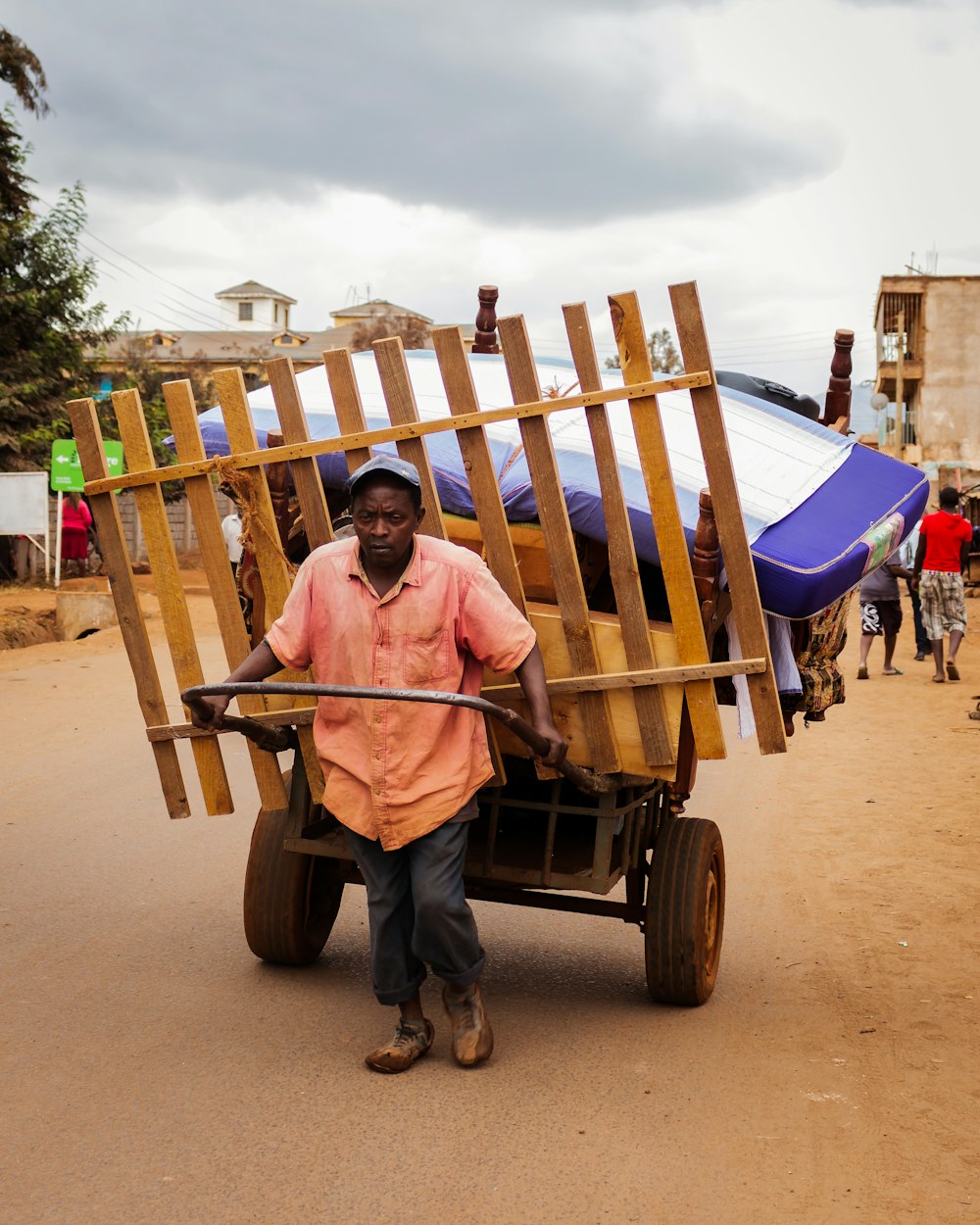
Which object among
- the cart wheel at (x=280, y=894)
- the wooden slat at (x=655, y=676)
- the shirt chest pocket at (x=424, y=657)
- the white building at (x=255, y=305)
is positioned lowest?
the cart wheel at (x=280, y=894)

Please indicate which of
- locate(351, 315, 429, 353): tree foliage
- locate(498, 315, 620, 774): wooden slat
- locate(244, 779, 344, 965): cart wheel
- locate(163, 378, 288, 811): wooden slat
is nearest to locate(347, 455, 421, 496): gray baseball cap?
locate(498, 315, 620, 774): wooden slat

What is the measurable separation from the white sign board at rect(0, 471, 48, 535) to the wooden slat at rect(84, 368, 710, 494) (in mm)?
16287

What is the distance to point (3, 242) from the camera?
24.2m

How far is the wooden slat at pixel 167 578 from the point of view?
4.34 m

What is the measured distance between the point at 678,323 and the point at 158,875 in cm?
385

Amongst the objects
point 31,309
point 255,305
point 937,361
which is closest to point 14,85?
point 31,309

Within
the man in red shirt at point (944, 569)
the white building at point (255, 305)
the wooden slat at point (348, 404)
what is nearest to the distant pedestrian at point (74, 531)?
the man in red shirt at point (944, 569)

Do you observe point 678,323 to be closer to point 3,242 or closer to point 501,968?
point 501,968

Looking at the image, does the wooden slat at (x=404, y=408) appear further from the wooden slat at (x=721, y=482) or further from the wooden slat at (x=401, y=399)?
the wooden slat at (x=721, y=482)

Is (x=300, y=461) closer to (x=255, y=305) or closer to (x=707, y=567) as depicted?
(x=707, y=567)

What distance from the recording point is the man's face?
3.85m

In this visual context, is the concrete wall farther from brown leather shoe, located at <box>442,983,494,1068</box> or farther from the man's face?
the man's face

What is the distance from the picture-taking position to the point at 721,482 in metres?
3.99

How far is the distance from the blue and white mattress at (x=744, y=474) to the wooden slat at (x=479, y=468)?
20 centimetres
